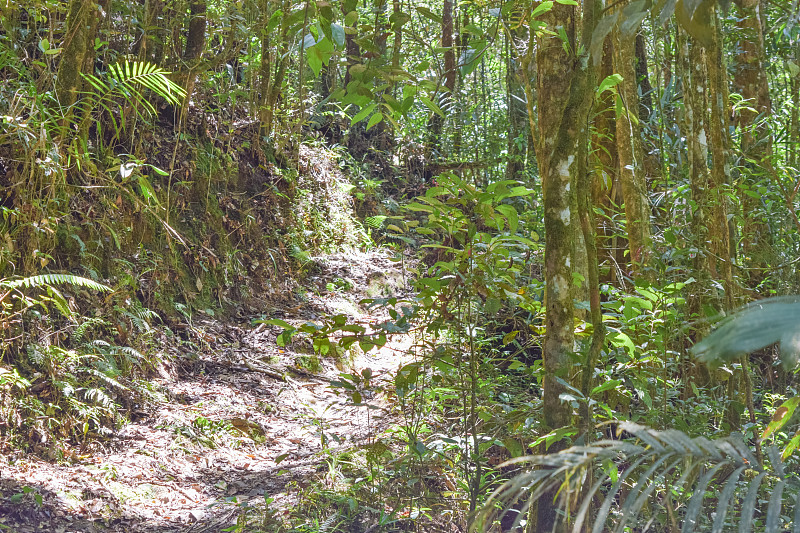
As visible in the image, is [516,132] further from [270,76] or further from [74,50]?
[74,50]

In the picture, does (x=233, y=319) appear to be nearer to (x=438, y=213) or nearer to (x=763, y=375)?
(x=438, y=213)

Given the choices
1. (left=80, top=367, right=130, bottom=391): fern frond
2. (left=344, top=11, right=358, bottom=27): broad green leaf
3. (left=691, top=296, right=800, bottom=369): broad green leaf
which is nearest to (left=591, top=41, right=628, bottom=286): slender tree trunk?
(left=344, top=11, right=358, bottom=27): broad green leaf

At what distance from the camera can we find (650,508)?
2381 millimetres

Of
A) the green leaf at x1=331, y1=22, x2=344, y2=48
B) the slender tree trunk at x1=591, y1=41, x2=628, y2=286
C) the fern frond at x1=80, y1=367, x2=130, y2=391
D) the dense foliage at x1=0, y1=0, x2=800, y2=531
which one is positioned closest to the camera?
the green leaf at x1=331, y1=22, x2=344, y2=48

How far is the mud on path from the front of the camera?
121 inches

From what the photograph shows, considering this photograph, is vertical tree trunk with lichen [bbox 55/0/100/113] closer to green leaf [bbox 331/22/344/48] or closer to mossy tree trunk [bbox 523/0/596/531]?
green leaf [bbox 331/22/344/48]

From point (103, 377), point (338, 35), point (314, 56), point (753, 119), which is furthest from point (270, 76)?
point (338, 35)

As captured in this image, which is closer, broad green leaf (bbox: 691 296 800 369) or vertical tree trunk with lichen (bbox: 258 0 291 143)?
broad green leaf (bbox: 691 296 800 369)

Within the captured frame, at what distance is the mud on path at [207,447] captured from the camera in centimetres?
307

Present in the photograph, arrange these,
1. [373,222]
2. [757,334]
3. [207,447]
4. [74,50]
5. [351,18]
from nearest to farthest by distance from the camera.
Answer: [757,334], [351,18], [207,447], [74,50], [373,222]

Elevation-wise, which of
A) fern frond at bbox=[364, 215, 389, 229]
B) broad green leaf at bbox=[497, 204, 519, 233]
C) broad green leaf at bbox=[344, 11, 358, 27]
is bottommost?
broad green leaf at bbox=[497, 204, 519, 233]


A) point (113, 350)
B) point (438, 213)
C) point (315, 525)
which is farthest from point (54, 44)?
point (315, 525)

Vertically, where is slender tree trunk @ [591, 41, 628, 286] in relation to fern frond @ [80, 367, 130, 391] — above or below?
above

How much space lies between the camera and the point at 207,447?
404 cm
